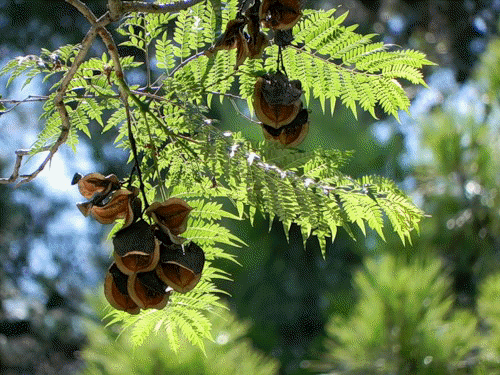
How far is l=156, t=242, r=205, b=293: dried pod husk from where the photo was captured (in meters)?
0.71

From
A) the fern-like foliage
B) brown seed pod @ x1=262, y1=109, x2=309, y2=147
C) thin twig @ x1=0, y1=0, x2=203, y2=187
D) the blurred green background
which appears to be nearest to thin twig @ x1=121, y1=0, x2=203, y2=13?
thin twig @ x1=0, y1=0, x2=203, y2=187

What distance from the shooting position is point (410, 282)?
286 cm

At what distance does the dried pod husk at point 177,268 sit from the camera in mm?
708

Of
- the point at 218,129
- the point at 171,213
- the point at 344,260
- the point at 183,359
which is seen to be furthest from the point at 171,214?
the point at 344,260

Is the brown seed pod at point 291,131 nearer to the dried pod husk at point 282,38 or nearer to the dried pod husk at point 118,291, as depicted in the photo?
the dried pod husk at point 282,38

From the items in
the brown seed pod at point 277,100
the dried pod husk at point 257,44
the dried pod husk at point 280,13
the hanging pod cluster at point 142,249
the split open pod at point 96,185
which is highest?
the dried pod husk at point 280,13

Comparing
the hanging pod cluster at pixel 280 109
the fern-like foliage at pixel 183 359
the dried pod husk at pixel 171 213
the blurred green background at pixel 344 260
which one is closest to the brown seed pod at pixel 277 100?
the hanging pod cluster at pixel 280 109

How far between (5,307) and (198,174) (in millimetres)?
4802

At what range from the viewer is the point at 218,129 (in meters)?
0.79

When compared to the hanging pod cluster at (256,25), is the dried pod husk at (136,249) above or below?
below

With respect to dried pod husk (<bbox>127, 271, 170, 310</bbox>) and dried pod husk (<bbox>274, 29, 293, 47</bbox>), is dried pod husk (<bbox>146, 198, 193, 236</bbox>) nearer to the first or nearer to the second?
dried pod husk (<bbox>127, 271, 170, 310</bbox>)

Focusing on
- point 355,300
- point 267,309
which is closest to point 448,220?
point 355,300

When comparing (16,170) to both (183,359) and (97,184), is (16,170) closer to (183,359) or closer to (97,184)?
(97,184)

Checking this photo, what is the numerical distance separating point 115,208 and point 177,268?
0.07 m
